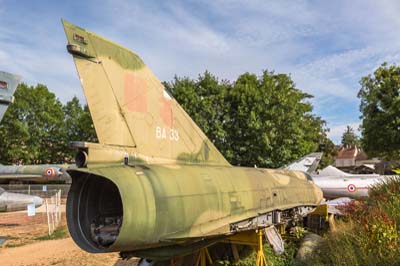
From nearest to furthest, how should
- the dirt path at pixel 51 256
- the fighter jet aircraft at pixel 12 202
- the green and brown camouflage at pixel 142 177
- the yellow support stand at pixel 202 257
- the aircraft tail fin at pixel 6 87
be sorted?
the green and brown camouflage at pixel 142 177 → the yellow support stand at pixel 202 257 → the aircraft tail fin at pixel 6 87 → the dirt path at pixel 51 256 → the fighter jet aircraft at pixel 12 202

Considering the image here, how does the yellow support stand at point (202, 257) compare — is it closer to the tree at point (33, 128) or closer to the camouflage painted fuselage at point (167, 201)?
the camouflage painted fuselage at point (167, 201)

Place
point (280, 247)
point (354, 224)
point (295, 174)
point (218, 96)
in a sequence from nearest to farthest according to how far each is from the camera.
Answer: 1. point (280, 247)
2. point (354, 224)
3. point (295, 174)
4. point (218, 96)

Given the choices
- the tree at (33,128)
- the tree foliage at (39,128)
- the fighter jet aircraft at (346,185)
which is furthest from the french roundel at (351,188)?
the tree at (33,128)

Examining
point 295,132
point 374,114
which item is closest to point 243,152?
point 295,132

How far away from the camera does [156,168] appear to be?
4469 millimetres

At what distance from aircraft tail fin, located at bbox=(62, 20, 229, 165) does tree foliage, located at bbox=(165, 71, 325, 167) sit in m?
16.2

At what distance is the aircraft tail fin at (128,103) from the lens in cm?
459

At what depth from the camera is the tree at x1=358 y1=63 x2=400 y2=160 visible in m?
20.8

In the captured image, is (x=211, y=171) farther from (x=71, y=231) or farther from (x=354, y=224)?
(x=354, y=224)

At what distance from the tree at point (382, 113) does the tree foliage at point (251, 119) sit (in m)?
4.04

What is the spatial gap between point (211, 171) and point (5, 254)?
8295 millimetres

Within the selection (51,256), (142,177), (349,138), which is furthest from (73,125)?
(349,138)

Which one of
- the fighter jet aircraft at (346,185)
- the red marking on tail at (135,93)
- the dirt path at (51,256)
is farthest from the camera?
the fighter jet aircraft at (346,185)

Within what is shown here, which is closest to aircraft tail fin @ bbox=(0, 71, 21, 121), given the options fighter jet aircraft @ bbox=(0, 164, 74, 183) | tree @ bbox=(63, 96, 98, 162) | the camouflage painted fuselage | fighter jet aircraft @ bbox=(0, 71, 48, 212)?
fighter jet aircraft @ bbox=(0, 71, 48, 212)
